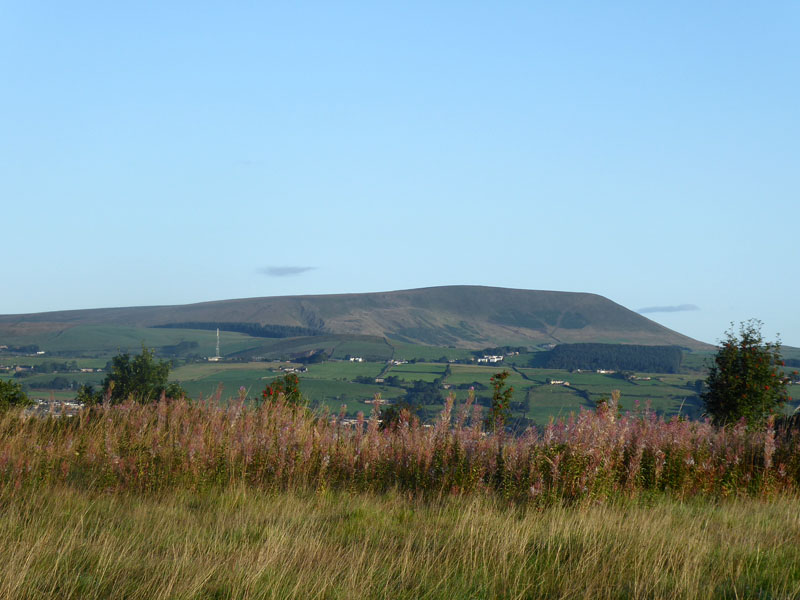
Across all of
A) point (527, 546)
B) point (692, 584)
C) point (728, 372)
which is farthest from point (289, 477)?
point (728, 372)

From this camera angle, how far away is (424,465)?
30.3 ft

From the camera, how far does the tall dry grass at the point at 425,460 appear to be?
27.7ft

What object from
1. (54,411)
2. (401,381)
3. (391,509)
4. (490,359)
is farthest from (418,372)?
(391,509)

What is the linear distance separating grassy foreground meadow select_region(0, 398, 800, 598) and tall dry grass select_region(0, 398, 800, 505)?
0.10 ft

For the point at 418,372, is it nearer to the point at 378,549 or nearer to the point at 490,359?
the point at 490,359

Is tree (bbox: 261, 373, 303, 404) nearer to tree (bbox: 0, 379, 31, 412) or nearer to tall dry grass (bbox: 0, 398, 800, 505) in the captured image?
tree (bbox: 0, 379, 31, 412)

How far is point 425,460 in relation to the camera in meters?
9.24

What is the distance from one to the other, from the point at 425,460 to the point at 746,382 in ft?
50.3

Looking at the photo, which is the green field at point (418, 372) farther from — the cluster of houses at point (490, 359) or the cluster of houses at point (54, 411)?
the cluster of houses at point (54, 411)

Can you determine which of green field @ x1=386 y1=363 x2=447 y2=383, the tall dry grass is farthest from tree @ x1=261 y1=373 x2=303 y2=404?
green field @ x1=386 y1=363 x2=447 y2=383

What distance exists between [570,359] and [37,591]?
188526 millimetres

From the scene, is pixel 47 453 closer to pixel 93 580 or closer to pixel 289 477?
pixel 289 477

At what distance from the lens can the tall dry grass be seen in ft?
27.7

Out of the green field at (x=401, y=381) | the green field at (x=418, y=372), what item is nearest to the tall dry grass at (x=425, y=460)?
the green field at (x=401, y=381)
